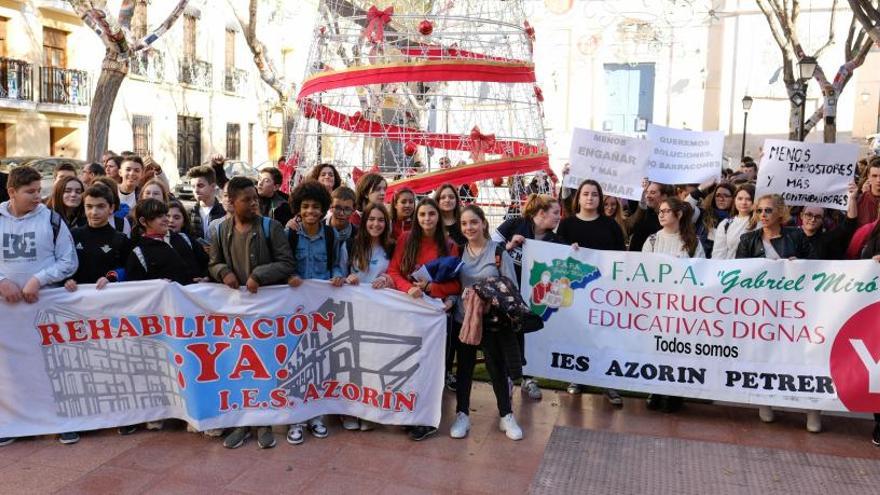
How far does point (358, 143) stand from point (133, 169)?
6.50ft

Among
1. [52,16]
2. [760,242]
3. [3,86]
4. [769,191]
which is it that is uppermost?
[52,16]

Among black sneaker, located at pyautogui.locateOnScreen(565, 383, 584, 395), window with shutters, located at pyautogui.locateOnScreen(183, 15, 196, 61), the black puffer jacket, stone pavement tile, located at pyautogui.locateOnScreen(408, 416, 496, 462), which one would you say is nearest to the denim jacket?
stone pavement tile, located at pyautogui.locateOnScreen(408, 416, 496, 462)

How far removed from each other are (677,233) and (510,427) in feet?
6.17

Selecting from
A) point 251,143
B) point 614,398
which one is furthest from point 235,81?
point 614,398

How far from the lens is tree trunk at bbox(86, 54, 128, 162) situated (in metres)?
12.9

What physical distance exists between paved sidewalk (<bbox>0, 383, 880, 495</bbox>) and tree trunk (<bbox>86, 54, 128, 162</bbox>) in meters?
9.57

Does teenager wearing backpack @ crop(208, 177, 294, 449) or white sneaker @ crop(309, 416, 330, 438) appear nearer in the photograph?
teenager wearing backpack @ crop(208, 177, 294, 449)

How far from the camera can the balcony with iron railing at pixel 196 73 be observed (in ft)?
92.2

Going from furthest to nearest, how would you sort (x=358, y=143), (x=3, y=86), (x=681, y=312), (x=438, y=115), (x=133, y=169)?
(x=3, y=86) → (x=438, y=115) → (x=358, y=143) → (x=133, y=169) → (x=681, y=312)

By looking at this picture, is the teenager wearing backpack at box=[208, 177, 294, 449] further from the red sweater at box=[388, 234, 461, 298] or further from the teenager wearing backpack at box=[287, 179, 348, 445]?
the red sweater at box=[388, 234, 461, 298]

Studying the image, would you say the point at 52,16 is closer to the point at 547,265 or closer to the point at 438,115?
the point at 438,115

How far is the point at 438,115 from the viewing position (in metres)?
7.90

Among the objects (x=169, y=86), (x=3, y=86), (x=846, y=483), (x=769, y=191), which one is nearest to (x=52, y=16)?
(x=3, y=86)

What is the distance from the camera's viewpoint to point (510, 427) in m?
4.95
